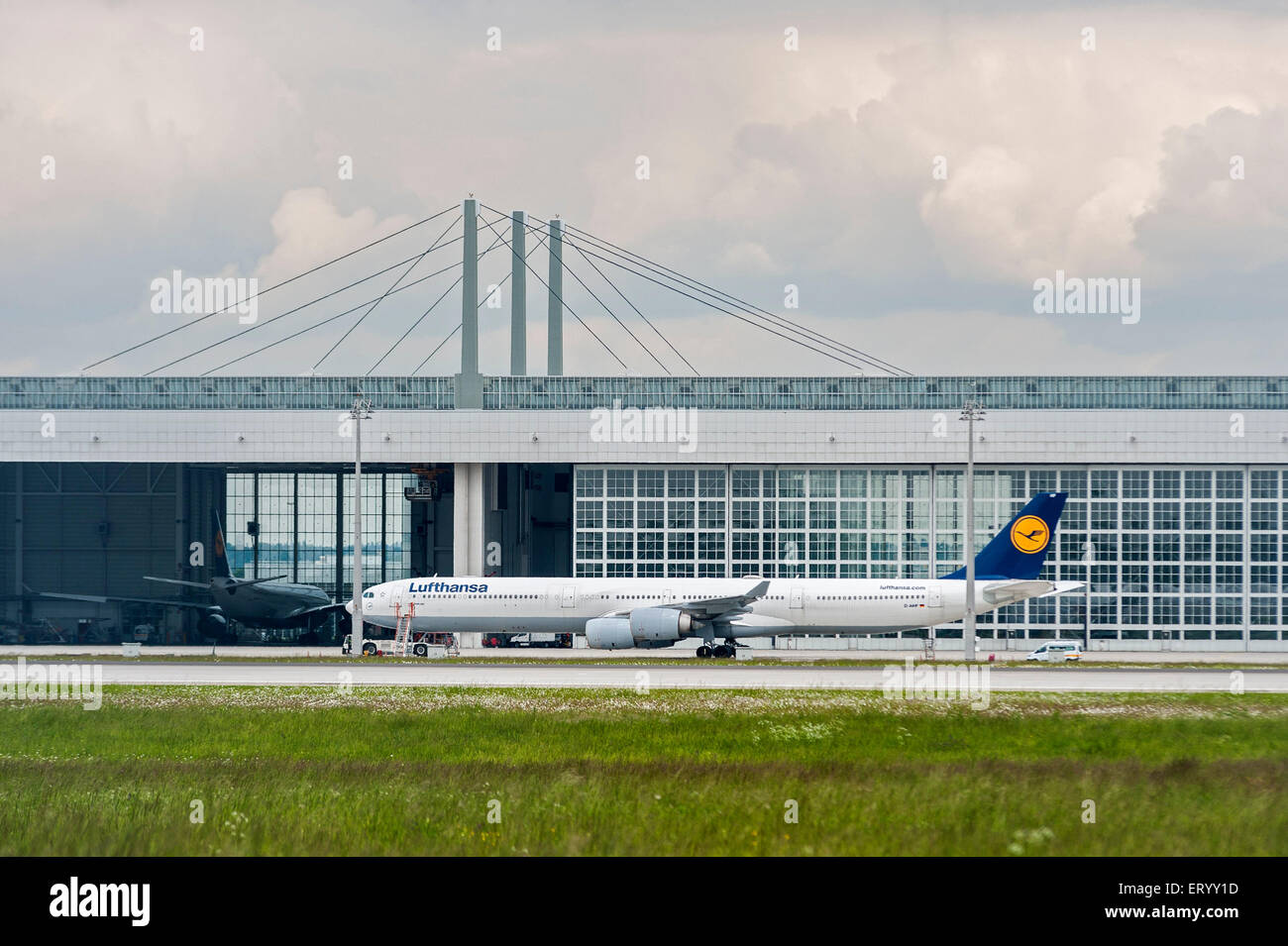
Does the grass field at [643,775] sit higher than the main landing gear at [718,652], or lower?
higher

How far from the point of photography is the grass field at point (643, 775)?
1759 cm

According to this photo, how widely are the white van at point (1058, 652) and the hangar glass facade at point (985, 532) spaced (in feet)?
16.4

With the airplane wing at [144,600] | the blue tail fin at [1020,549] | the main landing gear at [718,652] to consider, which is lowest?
the main landing gear at [718,652]

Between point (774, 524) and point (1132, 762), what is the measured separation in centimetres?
5283

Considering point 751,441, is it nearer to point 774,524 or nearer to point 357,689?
point 774,524

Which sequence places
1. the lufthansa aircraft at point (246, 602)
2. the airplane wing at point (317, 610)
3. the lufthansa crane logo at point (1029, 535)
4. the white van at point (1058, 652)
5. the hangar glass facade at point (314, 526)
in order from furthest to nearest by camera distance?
1. the hangar glass facade at point (314, 526)
2. the airplane wing at point (317, 610)
3. the lufthansa aircraft at point (246, 602)
4. the white van at point (1058, 652)
5. the lufthansa crane logo at point (1029, 535)

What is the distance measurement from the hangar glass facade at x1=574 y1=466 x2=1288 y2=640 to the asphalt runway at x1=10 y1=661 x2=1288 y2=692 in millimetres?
22482

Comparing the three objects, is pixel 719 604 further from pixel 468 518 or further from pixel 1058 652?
pixel 468 518

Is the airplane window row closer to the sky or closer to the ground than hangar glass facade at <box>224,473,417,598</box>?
closer to the ground

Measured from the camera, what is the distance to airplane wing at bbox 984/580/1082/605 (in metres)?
61.9

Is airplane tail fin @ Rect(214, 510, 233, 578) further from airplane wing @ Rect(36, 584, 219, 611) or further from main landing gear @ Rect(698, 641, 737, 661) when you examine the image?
main landing gear @ Rect(698, 641, 737, 661)

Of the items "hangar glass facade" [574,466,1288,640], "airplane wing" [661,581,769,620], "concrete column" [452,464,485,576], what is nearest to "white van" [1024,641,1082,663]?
"hangar glass facade" [574,466,1288,640]

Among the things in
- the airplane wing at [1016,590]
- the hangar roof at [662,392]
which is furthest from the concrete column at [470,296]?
the airplane wing at [1016,590]

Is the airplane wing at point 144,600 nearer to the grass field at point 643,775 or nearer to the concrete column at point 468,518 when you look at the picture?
the concrete column at point 468,518
